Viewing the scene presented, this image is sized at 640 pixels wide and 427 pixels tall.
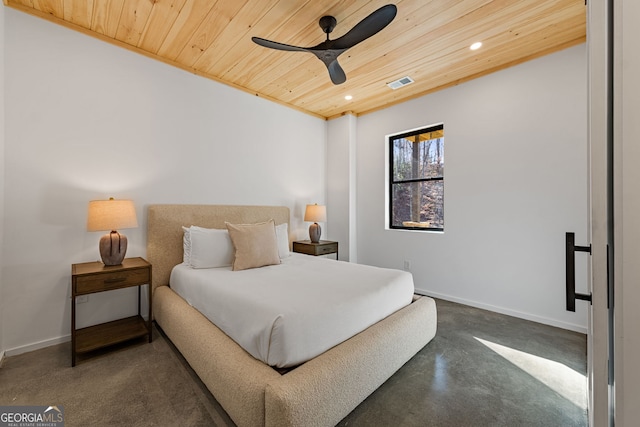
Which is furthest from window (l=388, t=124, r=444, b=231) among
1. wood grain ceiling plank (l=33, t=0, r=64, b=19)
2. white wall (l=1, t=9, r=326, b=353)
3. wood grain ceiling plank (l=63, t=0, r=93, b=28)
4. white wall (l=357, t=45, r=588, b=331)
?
wood grain ceiling plank (l=33, t=0, r=64, b=19)

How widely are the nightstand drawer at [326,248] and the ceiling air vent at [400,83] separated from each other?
2263mm

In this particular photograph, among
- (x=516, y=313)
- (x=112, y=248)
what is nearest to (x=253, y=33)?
(x=112, y=248)

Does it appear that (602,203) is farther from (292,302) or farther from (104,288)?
(104,288)

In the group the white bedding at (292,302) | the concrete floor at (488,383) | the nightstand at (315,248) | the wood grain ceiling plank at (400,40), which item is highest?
the wood grain ceiling plank at (400,40)

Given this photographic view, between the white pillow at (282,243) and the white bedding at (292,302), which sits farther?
the white pillow at (282,243)

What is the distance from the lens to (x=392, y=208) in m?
4.07

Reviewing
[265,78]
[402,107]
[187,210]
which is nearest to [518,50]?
[402,107]

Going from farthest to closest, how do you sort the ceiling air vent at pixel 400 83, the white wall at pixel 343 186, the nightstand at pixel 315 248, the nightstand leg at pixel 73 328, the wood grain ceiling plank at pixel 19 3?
the white wall at pixel 343 186 < the nightstand at pixel 315 248 < the ceiling air vent at pixel 400 83 < the wood grain ceiling plank at pixel 19 3 < the nightstand leg at pixel 73 328

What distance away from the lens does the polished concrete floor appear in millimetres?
1479

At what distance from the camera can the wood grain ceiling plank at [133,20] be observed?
2.06m

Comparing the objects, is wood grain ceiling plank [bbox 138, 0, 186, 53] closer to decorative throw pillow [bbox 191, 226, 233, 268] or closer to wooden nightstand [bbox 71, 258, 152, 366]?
decorative throw pillow [bbox 191, 226, 233, 268]

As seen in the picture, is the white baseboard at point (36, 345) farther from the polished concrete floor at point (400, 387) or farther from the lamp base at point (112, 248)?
the lamp base at point (112, 248)

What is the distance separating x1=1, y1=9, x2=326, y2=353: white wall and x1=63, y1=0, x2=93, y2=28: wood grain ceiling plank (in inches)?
4.2

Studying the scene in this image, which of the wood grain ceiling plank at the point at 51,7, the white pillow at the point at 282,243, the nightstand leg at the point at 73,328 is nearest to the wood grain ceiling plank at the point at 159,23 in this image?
the wood grain ceiling plank at the point at 51,7
